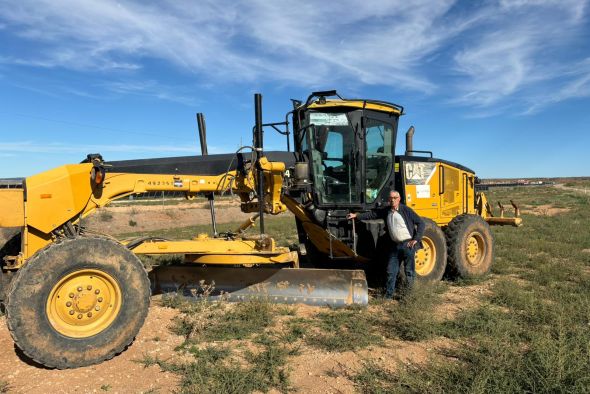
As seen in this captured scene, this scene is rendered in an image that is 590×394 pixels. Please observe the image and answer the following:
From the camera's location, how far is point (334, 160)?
6746mm

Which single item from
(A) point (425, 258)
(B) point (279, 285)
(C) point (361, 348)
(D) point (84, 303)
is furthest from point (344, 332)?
(A) point (425, 258)

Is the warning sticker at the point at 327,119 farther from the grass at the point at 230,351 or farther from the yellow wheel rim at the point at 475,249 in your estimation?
the yellow wheel rim at the point at 475,249

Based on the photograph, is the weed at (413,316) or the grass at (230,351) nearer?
the grass at (230,351)

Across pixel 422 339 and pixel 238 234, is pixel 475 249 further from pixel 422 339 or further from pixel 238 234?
pixel 238 234

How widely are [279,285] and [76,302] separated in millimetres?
2811

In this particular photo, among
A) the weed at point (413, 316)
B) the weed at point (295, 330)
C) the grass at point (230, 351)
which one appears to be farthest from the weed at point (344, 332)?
the grass at point (230, 351)

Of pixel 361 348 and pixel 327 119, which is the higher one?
pixel 327 119

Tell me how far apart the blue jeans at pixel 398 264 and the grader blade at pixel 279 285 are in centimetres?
52

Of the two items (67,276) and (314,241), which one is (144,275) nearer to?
(67,276)

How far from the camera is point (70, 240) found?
4.23 meters

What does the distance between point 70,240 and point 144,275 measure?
77cm

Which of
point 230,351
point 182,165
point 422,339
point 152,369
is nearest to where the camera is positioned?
point 152,369

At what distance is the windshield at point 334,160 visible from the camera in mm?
6609

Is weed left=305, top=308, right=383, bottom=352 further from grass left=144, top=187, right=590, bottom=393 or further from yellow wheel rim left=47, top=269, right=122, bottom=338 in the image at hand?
yellow wheel rim left=47, top=269, right=122, bottom=338
